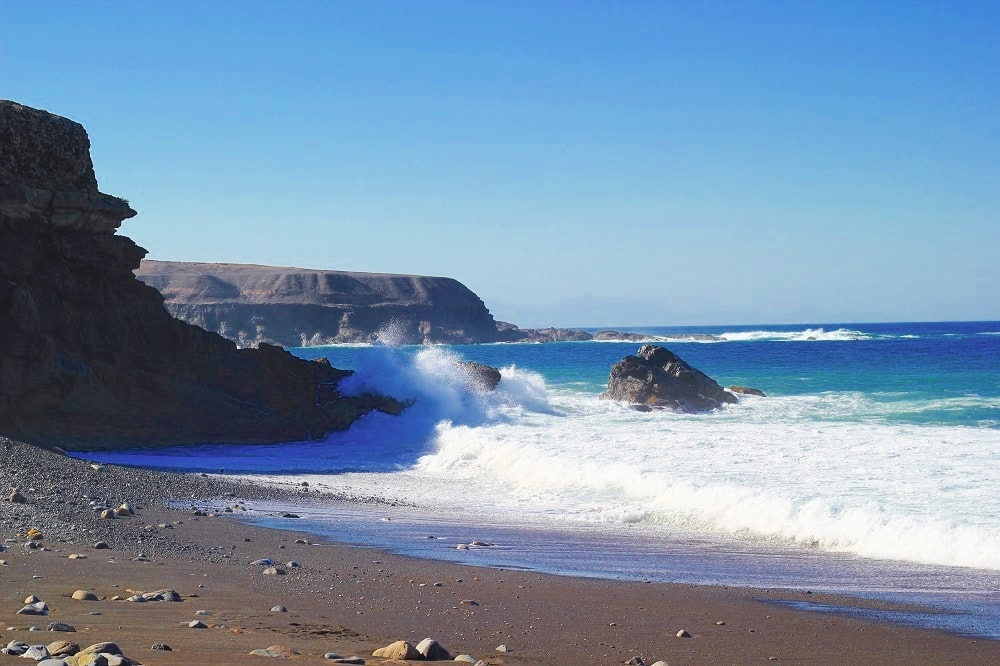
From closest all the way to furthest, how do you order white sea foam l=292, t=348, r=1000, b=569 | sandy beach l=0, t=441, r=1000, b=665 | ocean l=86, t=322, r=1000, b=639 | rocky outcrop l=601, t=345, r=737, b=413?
sandy beach l=0, t=441, r=1000, b=665 < ocean l=86, t=322, r=1000, b=639 < white sea foam l=292, t=348, r=1000, b=569 < rocky outcrop l=601, t=345, r=737, b=413

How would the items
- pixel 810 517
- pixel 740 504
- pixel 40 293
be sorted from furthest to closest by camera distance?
1. pixel 40 293
2. pixel 740 504
3. pixel 810 517

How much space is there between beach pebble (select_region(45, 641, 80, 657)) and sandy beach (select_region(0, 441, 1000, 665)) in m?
0.18

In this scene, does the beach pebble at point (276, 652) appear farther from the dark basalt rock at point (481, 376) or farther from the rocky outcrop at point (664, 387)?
the rocky outcrop at point (664, 387)

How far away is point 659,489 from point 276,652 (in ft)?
31.1

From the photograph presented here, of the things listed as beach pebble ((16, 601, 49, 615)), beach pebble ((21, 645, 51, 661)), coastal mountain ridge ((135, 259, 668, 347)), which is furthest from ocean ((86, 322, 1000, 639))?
coastal mountain ridge ((135, 259, 668, 347))

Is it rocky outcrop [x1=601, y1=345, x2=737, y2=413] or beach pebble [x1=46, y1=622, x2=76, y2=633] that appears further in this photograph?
rocky outcrop [x1=601, y1=345, x2=737, y2=413]

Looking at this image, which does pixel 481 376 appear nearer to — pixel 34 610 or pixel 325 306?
pixel 34 610

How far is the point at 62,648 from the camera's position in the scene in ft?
14.6

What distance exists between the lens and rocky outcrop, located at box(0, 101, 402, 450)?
63.4ft

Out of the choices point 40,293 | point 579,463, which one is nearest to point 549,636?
point 579,463

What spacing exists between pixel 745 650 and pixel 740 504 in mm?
6352

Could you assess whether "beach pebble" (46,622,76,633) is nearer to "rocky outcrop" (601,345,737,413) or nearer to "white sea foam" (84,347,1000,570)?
"white sea foam" (84,347,1000,570)

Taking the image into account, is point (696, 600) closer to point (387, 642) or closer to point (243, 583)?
point (387, 642)

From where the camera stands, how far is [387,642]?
18.6 ft
